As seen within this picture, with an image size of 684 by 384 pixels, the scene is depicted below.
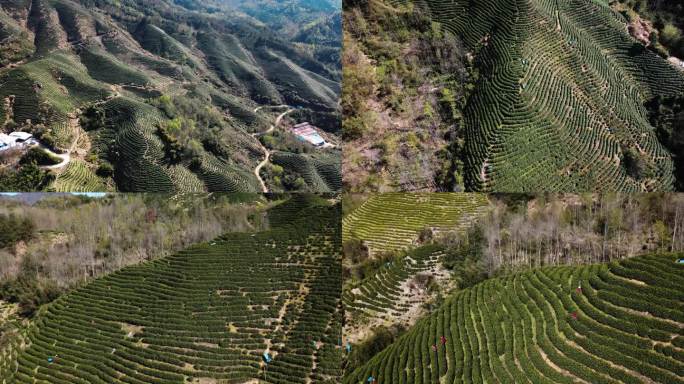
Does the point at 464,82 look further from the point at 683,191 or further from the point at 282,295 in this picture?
the point at 282,295

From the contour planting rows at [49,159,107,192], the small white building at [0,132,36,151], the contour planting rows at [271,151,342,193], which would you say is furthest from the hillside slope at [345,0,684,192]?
the small white building at [0,132,36,151]

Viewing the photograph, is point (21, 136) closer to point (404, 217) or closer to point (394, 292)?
point (394, 292)

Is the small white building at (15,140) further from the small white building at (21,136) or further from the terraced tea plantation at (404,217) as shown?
the terraced tea plantation at (404,217)

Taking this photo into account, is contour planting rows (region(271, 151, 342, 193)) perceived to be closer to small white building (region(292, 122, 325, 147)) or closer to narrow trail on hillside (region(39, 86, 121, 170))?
small white building (region(292, 122, 325, 147))

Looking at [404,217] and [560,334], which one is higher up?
[560,334]

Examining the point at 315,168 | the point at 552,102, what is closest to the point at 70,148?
the point at 315,168

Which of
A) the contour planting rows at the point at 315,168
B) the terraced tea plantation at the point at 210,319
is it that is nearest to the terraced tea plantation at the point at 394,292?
the terraced tea plantation at the point at 210,319
